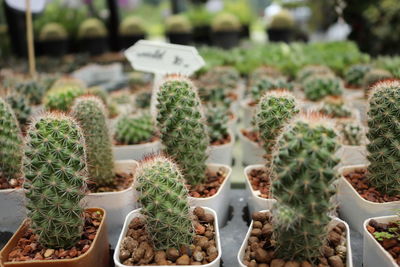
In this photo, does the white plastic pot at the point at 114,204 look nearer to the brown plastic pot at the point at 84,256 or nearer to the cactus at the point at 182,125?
the brown plastic pot at the point at 84,256

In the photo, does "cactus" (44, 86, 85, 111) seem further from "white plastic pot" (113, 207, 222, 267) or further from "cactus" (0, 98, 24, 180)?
"white plastic pot" (113, 207, 222, 267)

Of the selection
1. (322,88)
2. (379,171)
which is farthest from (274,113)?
(322,88)

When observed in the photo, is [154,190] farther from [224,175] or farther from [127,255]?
[224,175]

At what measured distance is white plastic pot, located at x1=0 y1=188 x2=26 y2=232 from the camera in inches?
80.7

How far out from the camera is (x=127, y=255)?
1.60 m

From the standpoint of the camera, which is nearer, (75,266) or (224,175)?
(75,266)

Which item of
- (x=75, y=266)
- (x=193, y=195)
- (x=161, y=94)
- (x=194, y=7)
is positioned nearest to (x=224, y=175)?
(x=193, y=195)

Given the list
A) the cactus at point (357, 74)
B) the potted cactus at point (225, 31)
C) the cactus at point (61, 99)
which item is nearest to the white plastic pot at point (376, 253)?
the cactus at point (61, 99)

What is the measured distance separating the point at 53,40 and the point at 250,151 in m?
3.95

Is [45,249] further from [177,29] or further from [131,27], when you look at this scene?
[177,29]

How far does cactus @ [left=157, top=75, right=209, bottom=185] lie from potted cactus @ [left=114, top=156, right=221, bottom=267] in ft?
1.19

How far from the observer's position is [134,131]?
276 cm

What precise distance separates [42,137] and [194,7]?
21.7 feet

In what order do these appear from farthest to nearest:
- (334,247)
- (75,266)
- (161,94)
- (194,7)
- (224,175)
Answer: (194,7), (224,175), (161,94), (334,247), (75,266)
